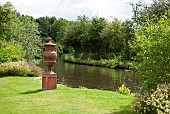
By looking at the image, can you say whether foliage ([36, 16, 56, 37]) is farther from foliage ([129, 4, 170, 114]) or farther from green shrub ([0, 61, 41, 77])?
foliage ([129, 4, 170, 114])

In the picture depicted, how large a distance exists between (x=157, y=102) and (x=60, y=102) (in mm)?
3829

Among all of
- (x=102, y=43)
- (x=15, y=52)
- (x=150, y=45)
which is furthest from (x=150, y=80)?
(x=102, y=43)

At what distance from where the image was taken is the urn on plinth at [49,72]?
41.0 feet

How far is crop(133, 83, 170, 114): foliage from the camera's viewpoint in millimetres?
6895

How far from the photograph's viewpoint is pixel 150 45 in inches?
327

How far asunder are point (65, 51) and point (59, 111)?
5940cm

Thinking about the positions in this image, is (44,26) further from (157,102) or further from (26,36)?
(157,102)

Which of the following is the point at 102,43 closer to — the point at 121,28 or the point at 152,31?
the point at 121,28

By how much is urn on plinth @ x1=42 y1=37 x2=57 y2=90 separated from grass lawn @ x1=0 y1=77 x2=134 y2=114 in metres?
0.32

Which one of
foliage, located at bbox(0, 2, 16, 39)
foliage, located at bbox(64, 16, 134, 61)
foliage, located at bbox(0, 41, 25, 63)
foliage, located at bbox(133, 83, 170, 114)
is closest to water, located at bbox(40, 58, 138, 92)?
foliage, located at bbox(0, 41, 25, 63)

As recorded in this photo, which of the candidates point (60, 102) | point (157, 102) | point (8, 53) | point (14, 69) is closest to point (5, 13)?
point (8, 53)

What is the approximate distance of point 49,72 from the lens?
1260 cm

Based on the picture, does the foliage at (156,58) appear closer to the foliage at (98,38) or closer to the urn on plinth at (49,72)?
the urn on plinth at (49,72)

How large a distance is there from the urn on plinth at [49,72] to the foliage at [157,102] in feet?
17.3
